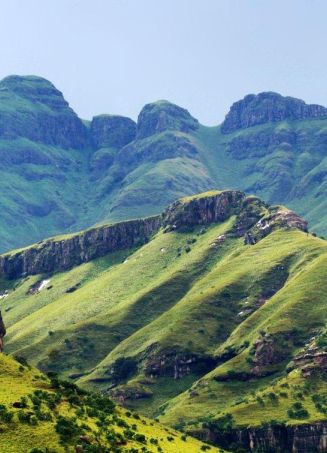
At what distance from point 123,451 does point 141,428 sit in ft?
116

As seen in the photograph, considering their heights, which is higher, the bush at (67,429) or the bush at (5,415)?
the bush at (5,415)

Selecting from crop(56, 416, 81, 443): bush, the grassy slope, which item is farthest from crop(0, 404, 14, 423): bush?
crop(56, 416, 81, 443): bush

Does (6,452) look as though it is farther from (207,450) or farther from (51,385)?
(207,450)

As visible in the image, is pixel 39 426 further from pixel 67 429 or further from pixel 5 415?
pixel 5 415

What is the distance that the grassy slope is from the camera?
12219 centimetres

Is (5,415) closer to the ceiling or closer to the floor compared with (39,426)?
closer to the ceiling

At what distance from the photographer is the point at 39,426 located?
127562mm

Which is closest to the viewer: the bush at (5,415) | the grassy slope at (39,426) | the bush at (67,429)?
the grassy slope at (39,426)

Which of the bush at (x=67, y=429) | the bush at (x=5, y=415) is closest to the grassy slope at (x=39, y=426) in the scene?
the bush at (x=5, y=415)

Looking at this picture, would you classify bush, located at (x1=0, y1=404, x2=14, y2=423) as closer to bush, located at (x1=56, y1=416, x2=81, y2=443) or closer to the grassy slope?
the grassy slope

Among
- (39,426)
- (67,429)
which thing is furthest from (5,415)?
(67,429)

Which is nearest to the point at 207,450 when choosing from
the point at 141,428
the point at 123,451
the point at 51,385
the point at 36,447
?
the point at 141,428

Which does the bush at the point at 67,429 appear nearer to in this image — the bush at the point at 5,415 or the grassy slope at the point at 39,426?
the grassy slope at the point at 39,426

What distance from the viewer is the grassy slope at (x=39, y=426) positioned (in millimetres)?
122188
